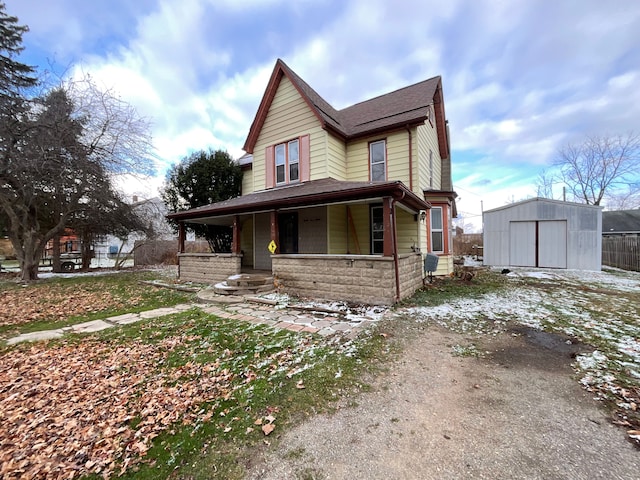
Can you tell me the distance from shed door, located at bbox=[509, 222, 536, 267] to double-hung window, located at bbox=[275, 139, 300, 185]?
11.5 m

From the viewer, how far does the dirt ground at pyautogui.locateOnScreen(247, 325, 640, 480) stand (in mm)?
1922

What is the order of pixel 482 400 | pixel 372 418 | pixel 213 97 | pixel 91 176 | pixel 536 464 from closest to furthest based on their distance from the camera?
pixel 536 464 < pixel 372 418 < pixel 482 400 < pixel 91 176 < pixel 213 97

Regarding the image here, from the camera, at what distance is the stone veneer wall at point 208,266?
381 inches

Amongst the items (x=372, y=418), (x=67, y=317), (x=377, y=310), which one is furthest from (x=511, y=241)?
(x=67, y=317)

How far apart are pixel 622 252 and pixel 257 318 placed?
18890mm

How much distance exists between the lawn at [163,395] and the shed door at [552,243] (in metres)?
13.5

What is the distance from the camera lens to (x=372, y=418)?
8.21 feet

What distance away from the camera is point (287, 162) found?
11102 millimetres

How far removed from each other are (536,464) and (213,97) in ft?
50.7

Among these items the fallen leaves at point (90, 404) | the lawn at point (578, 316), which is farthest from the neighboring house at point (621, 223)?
the fallen leaves at point (90, 404)

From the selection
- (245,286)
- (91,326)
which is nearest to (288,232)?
(245,286)

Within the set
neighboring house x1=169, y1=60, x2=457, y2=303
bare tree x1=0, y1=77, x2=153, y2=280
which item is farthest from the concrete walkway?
bare tree x1=0, y1=77, x2=153, y2=280

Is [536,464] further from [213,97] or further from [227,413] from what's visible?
[213,97]

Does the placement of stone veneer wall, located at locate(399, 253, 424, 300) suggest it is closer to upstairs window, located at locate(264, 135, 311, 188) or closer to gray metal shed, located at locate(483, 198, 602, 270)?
upstairs window, located at locate(264, 135, 311, 188)
